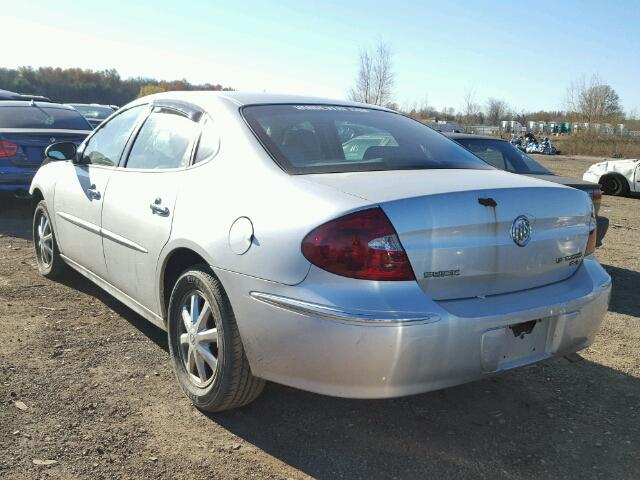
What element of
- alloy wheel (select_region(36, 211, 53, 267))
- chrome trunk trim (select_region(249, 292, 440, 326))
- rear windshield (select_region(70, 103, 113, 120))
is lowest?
alloy wheel (select_region(36, 211, 53, 267))

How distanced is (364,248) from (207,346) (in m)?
1.06

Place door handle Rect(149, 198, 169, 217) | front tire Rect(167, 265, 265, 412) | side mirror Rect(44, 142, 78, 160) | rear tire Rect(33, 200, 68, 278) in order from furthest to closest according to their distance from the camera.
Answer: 1. rear tire Rect(33, 200, 68, 278)
2. side mirror Rect(44, 142, 78, 160)
3. door handle Rect(149, 198, 169, 217)
4. front tire Rect(167, 265, 265, 412)

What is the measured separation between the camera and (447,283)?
8.09 ft

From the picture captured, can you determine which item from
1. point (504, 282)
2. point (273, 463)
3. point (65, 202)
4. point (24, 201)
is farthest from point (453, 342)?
point (24, 201)

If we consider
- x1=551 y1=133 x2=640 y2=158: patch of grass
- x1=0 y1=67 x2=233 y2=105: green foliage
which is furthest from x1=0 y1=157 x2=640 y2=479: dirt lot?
x1=0 y1=67 x2=233 y2=105: green foliage

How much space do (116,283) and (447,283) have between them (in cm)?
224

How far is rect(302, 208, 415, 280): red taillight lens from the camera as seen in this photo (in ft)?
7.74

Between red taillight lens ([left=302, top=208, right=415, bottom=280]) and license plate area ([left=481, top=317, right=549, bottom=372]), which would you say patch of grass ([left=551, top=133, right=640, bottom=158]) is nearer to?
license plate area ([left=481, top=317, right=549, bottom=372])

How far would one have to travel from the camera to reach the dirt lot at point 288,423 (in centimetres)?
260

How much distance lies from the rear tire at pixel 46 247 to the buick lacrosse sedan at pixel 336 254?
152 cm

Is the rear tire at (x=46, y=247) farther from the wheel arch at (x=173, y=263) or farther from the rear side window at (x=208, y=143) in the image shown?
the rear side window at (x=208, y=143)

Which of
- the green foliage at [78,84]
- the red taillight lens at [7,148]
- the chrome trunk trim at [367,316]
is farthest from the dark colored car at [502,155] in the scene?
the green foliage at [78,84]

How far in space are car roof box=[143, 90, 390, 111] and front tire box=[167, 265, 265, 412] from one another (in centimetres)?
103

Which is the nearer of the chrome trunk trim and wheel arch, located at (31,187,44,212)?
the chrome trunk trim
